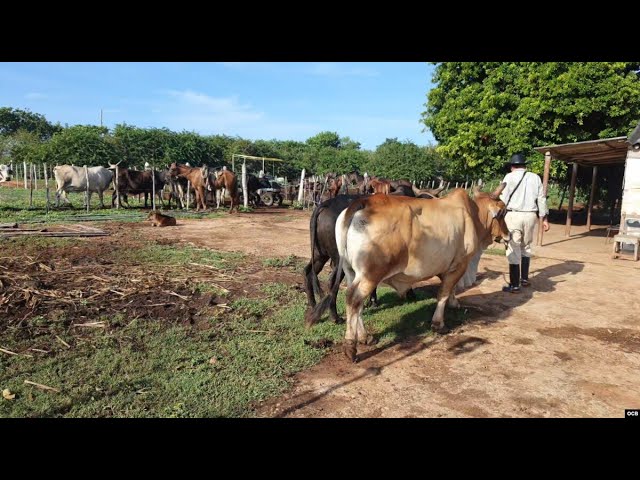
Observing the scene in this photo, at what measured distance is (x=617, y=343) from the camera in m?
4.96

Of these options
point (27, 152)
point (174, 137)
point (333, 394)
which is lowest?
point (333, 394)

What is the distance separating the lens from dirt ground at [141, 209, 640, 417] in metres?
3.48

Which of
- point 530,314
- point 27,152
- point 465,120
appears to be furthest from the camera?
point 27,152

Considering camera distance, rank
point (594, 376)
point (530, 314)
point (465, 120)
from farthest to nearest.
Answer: point (465, 120) → point (530, 314) → point (594, 376)

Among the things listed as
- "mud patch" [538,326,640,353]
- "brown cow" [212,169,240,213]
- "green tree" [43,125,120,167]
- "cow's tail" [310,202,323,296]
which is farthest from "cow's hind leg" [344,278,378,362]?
"green tree" [43,125,120,167]

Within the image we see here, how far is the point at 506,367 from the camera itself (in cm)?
424

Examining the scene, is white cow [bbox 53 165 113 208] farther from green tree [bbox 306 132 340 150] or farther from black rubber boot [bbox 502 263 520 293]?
green tree [bbox 306 132 340 150]

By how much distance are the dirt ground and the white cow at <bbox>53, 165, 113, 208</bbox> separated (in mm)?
16731

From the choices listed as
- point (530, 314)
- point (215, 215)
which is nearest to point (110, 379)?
point (530, 314)

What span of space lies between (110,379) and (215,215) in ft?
46.4

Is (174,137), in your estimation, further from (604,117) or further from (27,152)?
(604,117)

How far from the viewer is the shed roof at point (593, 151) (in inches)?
417

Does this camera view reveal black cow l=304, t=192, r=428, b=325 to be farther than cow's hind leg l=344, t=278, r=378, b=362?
Yes

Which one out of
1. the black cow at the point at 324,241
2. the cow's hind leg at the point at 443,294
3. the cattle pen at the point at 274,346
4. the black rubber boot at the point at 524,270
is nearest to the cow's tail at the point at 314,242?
the black cow at the point at 324,241
